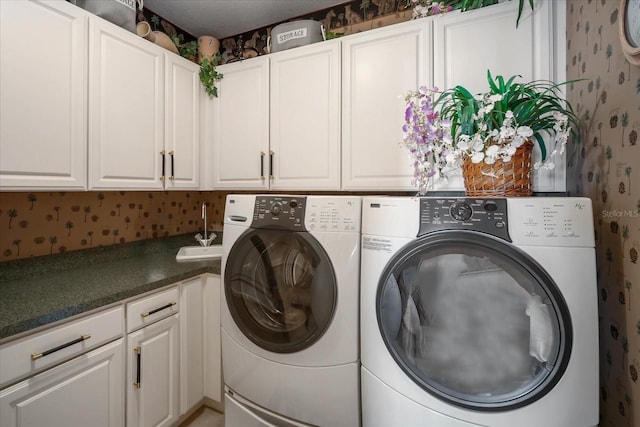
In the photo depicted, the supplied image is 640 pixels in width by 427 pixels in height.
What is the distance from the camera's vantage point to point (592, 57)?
103 cm

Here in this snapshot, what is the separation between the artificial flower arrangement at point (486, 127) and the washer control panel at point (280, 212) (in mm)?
506

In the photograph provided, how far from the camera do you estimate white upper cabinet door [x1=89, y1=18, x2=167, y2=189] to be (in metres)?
1.48

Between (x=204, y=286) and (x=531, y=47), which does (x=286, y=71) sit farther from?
(x=204, y=286)

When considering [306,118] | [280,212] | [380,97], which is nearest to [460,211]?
[280,212]

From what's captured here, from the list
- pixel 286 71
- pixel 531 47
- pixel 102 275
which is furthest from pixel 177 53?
pixel 531 47

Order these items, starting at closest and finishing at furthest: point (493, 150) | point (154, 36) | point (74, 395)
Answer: point (493, 150) < point (74, 395) < point (154, 36)

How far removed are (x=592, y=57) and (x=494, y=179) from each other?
0.54 metres

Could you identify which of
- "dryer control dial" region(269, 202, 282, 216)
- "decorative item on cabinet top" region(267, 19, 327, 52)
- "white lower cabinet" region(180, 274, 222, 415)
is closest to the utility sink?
"white lower cabinet" region(180, 274, 222, 415)

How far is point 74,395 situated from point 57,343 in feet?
0.78

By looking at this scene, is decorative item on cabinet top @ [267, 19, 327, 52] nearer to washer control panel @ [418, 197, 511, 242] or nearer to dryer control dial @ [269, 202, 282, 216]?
dryer control dial @ [269, 202, 282, 216]

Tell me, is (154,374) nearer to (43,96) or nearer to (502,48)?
(43,96)

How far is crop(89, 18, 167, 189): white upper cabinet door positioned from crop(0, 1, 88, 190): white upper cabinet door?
55 millimetres

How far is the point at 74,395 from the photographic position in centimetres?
113

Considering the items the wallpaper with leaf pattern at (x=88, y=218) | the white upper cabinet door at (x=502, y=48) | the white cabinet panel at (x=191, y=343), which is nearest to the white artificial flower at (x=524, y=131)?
the white upper cabinet door at (x=502, y=48)
